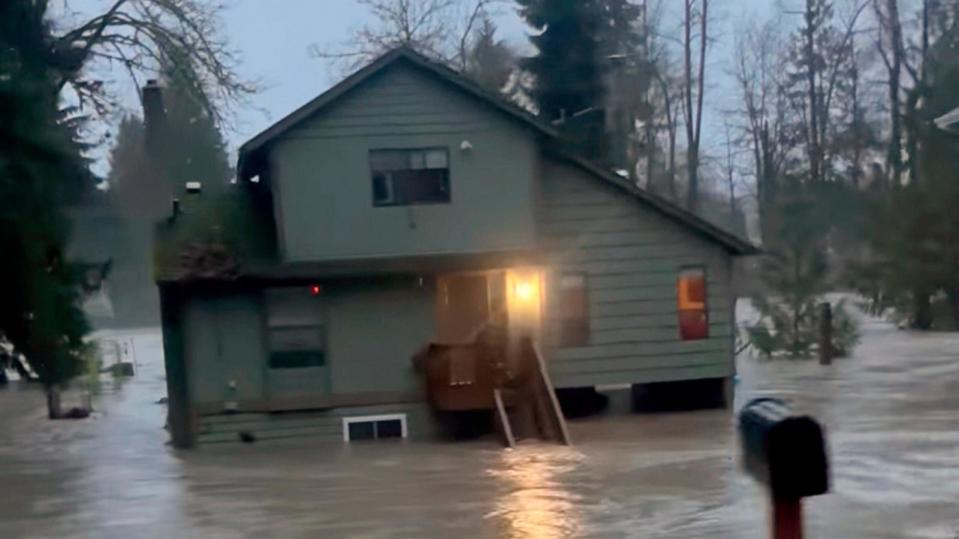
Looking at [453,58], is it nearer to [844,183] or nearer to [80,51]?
[844,183]

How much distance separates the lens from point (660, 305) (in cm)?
2312

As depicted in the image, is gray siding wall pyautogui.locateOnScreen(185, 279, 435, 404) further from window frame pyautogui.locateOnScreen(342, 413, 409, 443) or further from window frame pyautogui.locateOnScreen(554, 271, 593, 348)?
window frame pyautogui.locateOnScreen(554, 271, 593, 348)

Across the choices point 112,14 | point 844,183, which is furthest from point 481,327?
point 844,183

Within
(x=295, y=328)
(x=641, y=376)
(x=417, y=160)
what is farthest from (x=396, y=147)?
(x=641, y=376)

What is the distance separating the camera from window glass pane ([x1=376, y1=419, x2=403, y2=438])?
861 inches

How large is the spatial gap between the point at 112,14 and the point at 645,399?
15440 millimetres

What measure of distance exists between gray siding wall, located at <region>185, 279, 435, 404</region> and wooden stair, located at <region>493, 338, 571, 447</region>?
1.60 meters

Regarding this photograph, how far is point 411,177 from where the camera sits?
22172mm

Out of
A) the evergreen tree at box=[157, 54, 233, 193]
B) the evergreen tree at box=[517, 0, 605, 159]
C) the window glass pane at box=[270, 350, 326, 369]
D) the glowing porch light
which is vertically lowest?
the window glass pane at box=[270, 350, 326, 369]

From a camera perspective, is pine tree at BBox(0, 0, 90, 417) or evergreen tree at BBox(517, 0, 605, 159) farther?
evergreen tree at BBox(517, 0, 605, 159)

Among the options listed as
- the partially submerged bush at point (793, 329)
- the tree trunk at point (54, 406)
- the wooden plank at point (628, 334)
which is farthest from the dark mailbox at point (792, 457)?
the partially submerged bush at point (793, 329)

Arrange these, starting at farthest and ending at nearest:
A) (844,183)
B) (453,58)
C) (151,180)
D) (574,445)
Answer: (844,183) < (453,58) < (151,180) < (574,445)

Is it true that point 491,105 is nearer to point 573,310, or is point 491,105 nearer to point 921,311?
point 573,310

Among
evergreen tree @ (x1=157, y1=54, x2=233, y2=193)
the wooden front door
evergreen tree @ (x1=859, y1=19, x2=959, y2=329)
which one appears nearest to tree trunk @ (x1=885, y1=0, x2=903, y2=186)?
evergreen tree @ (x1=859, y1=19, x2=959, y2=329)
